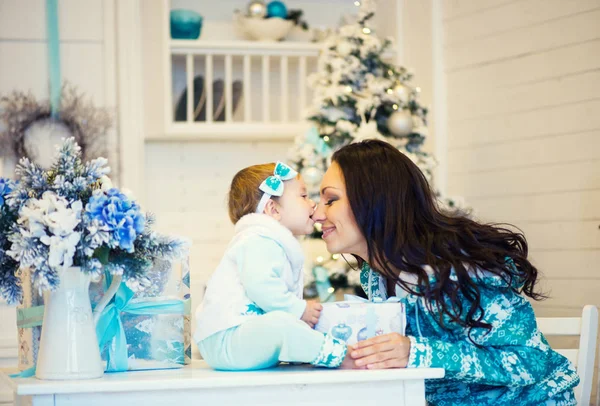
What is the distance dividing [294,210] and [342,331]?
0.55 m

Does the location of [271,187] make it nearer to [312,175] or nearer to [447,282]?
[447,282]

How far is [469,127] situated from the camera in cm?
456

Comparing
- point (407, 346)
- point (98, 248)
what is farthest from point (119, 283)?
point (407, 346)

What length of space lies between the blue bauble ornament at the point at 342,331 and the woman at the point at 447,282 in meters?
0.07

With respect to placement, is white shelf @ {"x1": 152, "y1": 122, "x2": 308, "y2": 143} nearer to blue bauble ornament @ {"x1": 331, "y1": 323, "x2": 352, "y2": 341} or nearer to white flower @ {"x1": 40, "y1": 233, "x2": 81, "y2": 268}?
blue bauble ornament @ {"x1": 331, "y1": 323, "x2": 352, "y2": 341}

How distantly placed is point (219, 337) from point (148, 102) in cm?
320

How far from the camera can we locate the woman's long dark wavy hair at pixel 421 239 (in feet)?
5.90

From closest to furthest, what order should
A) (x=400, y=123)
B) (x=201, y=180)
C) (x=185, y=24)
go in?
(x=400, y=123) → (x=185, y=24) → (x=201, y=180)

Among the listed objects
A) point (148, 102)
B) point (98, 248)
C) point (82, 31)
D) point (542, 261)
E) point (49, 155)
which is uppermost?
point (82, 31)

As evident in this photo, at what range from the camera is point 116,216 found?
1513 mm

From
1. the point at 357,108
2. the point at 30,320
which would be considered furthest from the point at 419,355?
the point at 357,108

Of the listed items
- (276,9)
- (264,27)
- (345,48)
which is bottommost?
(345,48)

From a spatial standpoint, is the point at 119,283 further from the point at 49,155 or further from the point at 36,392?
the point at 49,155

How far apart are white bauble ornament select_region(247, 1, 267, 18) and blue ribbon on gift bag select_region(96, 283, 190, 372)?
3.30 meters
